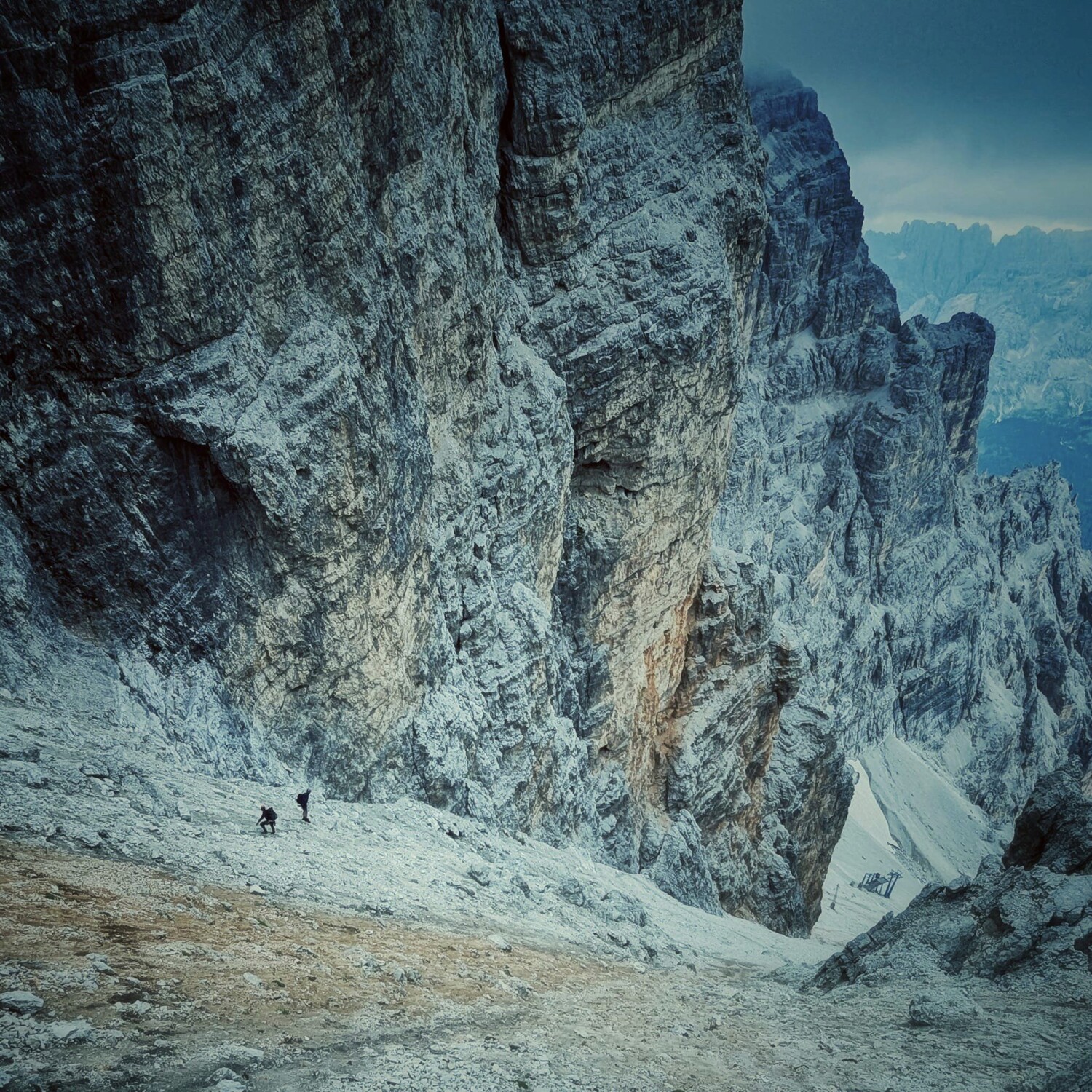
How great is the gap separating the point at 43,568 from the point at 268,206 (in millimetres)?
8933

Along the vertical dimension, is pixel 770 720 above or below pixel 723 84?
below

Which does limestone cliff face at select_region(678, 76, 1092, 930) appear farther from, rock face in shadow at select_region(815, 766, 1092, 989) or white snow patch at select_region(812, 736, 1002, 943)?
rock face in shadow at select_region(815, 766, 1092, 989)

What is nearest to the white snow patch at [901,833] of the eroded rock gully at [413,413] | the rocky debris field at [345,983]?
the eroded rock gully at [413,413]

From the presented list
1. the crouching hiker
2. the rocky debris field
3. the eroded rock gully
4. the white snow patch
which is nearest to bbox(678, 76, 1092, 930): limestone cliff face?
the white snow patch

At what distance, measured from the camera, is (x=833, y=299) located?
312 feet

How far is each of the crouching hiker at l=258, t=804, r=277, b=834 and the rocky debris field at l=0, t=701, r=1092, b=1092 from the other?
0.94ft

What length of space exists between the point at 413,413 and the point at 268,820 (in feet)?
36.6

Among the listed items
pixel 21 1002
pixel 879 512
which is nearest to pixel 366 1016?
pixel 21 1002

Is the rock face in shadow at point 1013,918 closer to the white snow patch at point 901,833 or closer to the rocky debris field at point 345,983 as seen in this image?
the rocky debris field at point 345,983

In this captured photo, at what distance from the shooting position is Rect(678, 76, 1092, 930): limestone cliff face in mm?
89875

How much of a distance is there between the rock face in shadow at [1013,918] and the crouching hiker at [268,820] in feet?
45.5

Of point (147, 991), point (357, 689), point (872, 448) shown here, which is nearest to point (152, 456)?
point (357, 689)

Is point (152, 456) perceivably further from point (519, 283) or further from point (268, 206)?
point (519, 283)

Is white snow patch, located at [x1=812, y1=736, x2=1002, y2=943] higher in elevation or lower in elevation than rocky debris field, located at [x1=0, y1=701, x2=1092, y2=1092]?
higher
